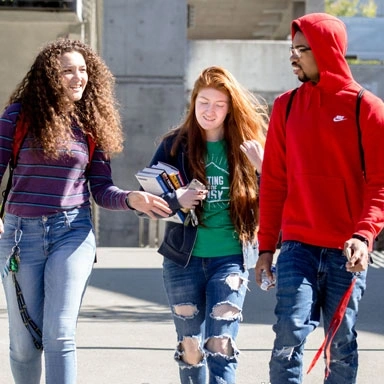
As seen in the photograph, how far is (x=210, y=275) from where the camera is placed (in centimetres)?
536

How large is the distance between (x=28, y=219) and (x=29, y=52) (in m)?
16.4

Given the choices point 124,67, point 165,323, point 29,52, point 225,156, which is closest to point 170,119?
point 124,67

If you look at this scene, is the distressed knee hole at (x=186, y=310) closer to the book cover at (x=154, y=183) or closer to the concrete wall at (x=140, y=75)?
the book cover at (x=154, y=183)

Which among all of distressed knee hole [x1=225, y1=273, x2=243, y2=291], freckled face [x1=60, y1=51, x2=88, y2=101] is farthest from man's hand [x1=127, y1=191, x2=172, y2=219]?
freckled face [x1=60, y1=51, x2=88, y2=101]

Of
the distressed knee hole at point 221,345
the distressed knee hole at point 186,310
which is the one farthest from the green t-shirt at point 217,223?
the distressed knee hole at point 221,345

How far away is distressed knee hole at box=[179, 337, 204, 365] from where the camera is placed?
5.35m

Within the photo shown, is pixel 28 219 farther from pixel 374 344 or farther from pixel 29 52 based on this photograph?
pixel 29 52

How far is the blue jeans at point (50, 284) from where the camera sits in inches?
194

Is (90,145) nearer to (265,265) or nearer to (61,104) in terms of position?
(61,104)

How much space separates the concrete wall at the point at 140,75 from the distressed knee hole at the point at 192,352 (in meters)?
15.7

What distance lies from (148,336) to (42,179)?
3.45 meters

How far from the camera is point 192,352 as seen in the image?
17.6 ft

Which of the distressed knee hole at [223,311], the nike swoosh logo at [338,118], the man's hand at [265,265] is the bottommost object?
the distressed knee hole at [223,311]

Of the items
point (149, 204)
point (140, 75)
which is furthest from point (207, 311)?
point (140, 75)
